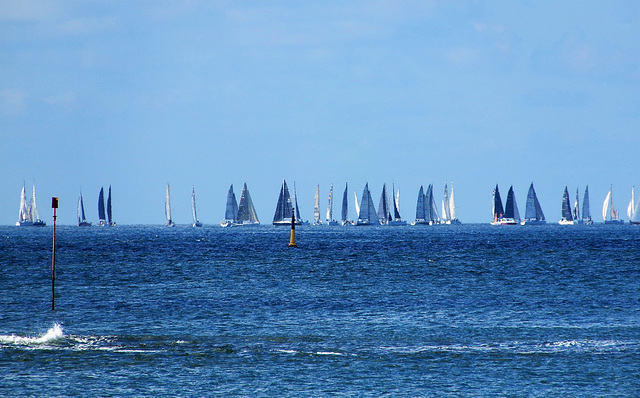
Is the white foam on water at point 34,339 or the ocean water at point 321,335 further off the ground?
the white foam on water at point 34,339

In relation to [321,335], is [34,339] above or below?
above

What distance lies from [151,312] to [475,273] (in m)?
37.3

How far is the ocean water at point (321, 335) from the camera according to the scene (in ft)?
85.8

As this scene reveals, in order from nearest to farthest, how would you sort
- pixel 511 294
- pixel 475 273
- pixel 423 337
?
pixel 423 337, pixel 511 294, pixel 475 273

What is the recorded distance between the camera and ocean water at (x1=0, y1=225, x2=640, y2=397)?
2614cm

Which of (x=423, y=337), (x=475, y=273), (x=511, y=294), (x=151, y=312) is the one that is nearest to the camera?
(x=423, y=337)

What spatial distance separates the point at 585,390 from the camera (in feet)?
82.8

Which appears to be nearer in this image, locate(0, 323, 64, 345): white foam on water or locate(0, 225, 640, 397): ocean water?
locate(0, 225, 640, 397): ocean water

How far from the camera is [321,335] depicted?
3544 cm

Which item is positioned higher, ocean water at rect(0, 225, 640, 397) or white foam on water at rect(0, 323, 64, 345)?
white foam on water at rect(0, 323, 64, 345)

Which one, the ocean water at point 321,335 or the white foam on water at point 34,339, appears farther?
the white foam on water at point 34,339

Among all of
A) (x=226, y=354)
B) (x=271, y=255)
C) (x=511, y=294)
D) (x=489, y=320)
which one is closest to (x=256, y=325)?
(x=226, y=354)

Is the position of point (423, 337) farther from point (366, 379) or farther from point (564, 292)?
point (564, 292)

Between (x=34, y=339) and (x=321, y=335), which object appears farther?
(x=321, y=335)
